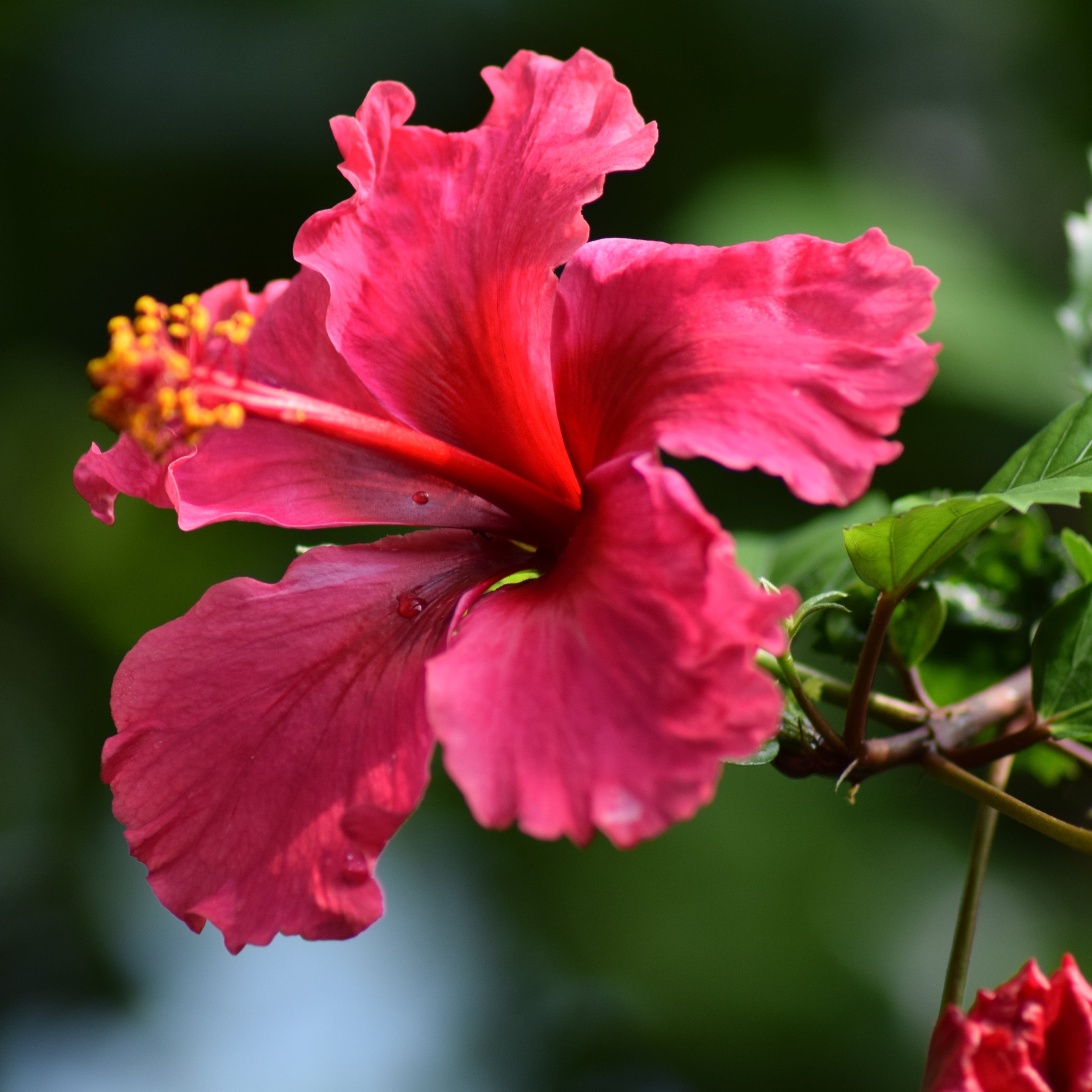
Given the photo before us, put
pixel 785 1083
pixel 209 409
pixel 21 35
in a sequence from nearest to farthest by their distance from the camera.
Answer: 1. pixel 209 409
2. pixel 785 1083
3. pixel 21 35

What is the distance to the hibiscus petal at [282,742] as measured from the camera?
2.28 feet

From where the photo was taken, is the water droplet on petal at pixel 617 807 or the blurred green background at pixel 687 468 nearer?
the water droplet on petal at pixel 617 807

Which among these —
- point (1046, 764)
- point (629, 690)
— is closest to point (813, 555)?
point (1046, 764)

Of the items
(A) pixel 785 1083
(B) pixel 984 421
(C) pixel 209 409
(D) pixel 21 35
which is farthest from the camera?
(D) pixel 21 35

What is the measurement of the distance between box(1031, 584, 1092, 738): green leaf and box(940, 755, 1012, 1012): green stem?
0.29 feet

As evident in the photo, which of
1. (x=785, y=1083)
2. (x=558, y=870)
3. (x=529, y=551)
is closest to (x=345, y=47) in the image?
(x=558, y=870)

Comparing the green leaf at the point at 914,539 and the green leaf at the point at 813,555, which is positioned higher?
the green leaf at the point at 914,539

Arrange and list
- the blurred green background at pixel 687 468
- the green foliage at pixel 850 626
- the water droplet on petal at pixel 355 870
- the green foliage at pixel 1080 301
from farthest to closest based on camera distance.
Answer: the blurred green background at pixel 687 468 → the green foliage at pixel 1080 301 → the green foliage at pixel 850 626 → the water droplet on petal at pixel 355 870

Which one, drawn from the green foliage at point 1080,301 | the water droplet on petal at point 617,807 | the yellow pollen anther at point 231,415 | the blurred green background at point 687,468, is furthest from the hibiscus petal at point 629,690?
the blurred green background at point 687,468

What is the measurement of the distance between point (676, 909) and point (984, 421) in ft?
4.40

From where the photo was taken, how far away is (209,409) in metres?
0.74

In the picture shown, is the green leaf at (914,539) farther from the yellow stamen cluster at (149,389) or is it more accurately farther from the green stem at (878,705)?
the yellow stamen cluster at (149,389)

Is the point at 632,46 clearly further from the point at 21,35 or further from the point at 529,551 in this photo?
the point at 529,551

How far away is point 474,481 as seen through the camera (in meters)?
0.79
